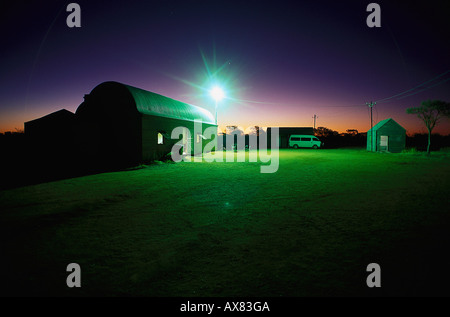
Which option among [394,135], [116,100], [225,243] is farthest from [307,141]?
[225,243]

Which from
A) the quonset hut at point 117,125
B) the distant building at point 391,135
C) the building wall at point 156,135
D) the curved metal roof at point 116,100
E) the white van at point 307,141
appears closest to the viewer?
the quonset hut at point 117,125

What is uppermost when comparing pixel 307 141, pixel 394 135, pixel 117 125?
pixel 394 135

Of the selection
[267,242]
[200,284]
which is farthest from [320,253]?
[200,284]

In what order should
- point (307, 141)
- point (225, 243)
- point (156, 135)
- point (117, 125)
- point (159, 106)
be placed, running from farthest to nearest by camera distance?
point (307, 141) < point (159, 106) < point (156, 135) < point (117, 125) < point (225, 243)

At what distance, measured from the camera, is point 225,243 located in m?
4.07

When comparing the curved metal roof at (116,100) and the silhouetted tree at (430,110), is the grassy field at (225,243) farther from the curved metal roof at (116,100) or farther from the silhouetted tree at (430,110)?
the silhouetted tree at (430,110)

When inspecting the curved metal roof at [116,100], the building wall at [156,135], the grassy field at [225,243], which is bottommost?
the grassy field at [225,243]

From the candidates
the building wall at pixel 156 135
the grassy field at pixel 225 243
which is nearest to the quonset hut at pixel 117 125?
the building wall at pixel 156 135

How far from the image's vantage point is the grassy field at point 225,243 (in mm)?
2930

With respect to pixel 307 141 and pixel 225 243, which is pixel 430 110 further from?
pixel 225 243

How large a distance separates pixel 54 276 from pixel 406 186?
1118cm

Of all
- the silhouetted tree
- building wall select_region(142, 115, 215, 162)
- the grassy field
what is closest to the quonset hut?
building wall select_region(142, 115, 215, 162)

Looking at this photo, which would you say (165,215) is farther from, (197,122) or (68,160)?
(197,122)
